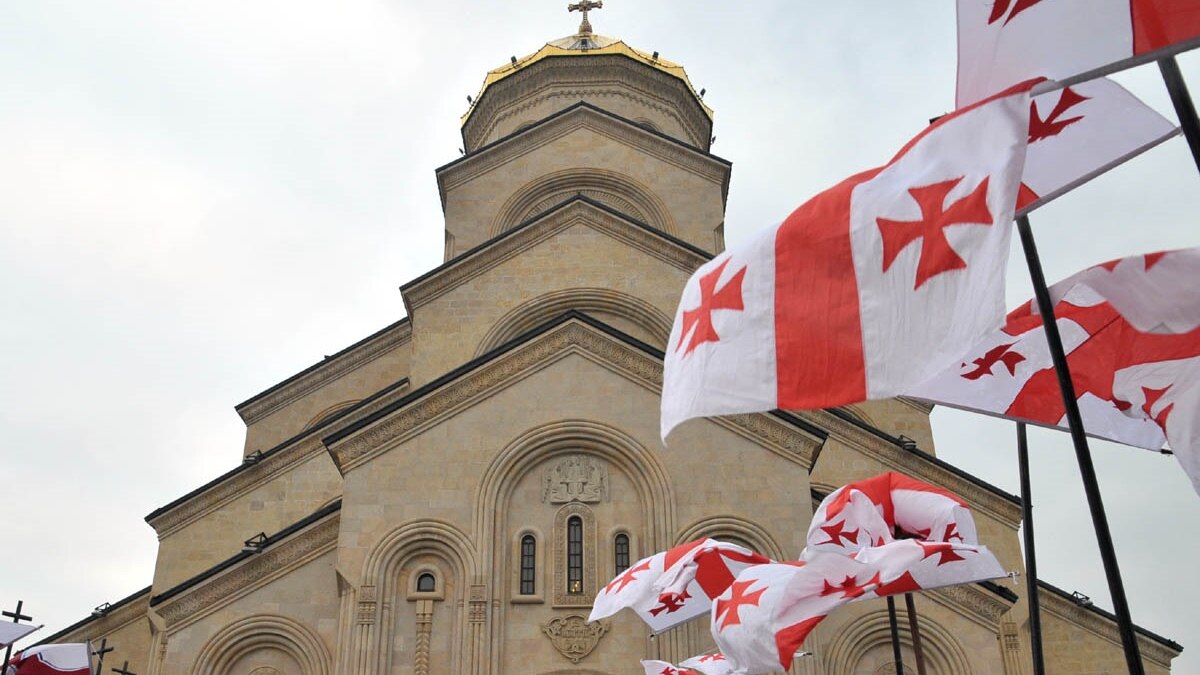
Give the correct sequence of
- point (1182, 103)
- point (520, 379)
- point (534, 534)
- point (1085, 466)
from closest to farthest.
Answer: point (1182, 103) → point (1085, 466) → point (534, 534) → point (520, 379)

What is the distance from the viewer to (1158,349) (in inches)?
228

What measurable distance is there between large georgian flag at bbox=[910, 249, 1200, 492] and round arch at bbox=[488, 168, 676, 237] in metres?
18.4

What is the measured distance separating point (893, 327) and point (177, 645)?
13.7m

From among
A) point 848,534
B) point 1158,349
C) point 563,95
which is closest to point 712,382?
point 1158,349

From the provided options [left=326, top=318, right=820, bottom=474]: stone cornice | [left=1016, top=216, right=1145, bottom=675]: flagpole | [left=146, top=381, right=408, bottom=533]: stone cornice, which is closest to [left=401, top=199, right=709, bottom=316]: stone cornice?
[left=146, top=381, right=408, bottom=533]: stone cornice

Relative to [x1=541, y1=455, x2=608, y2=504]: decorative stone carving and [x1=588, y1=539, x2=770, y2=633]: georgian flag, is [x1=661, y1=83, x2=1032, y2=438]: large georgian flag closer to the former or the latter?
[x1=588, y1=539, x2=770, y2=633]: georgian flag

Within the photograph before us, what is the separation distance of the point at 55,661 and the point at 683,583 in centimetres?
947

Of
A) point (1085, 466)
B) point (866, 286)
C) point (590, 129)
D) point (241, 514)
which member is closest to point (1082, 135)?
point (866, 286)

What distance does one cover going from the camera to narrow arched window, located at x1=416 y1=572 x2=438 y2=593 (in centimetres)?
1510

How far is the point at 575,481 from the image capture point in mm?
15828

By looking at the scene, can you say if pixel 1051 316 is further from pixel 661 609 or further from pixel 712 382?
pixel 661 609

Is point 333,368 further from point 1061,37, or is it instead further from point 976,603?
point 1061,37

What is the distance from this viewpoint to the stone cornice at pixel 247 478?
20.3 m

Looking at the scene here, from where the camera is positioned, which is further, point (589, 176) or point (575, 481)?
point (589, 176)
